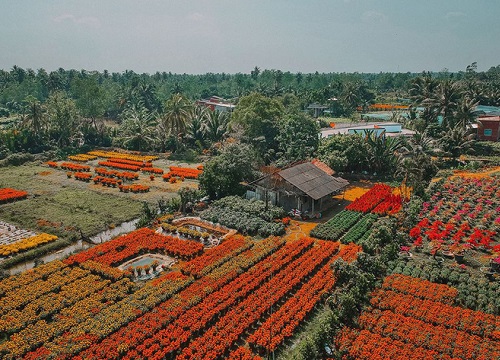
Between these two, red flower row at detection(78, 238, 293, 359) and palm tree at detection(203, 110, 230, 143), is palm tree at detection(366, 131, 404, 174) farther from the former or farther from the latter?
palm tree at detection(203, 110, 230, 143)

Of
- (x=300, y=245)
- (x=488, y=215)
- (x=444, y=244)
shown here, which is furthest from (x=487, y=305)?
(x=488, y=215)

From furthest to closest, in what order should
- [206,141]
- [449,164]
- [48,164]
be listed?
1. [206,141]
2. [48,164]
3. [449,164]

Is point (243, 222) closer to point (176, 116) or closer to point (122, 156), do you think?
point (122, 156)

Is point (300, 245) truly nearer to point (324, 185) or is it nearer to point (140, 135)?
point (324, 185)

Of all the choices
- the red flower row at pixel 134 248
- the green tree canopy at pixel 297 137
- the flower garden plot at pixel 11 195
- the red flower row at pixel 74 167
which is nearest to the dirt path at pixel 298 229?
the red flower row at pixel 134 248

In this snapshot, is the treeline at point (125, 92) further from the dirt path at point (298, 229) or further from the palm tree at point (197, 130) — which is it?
the dirt path at point (298, 229)

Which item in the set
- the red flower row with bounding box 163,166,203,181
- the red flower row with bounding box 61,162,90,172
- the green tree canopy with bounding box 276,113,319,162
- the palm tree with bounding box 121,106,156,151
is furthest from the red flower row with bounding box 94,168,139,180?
the green tree canopy with bounding box 276,113,319,162
